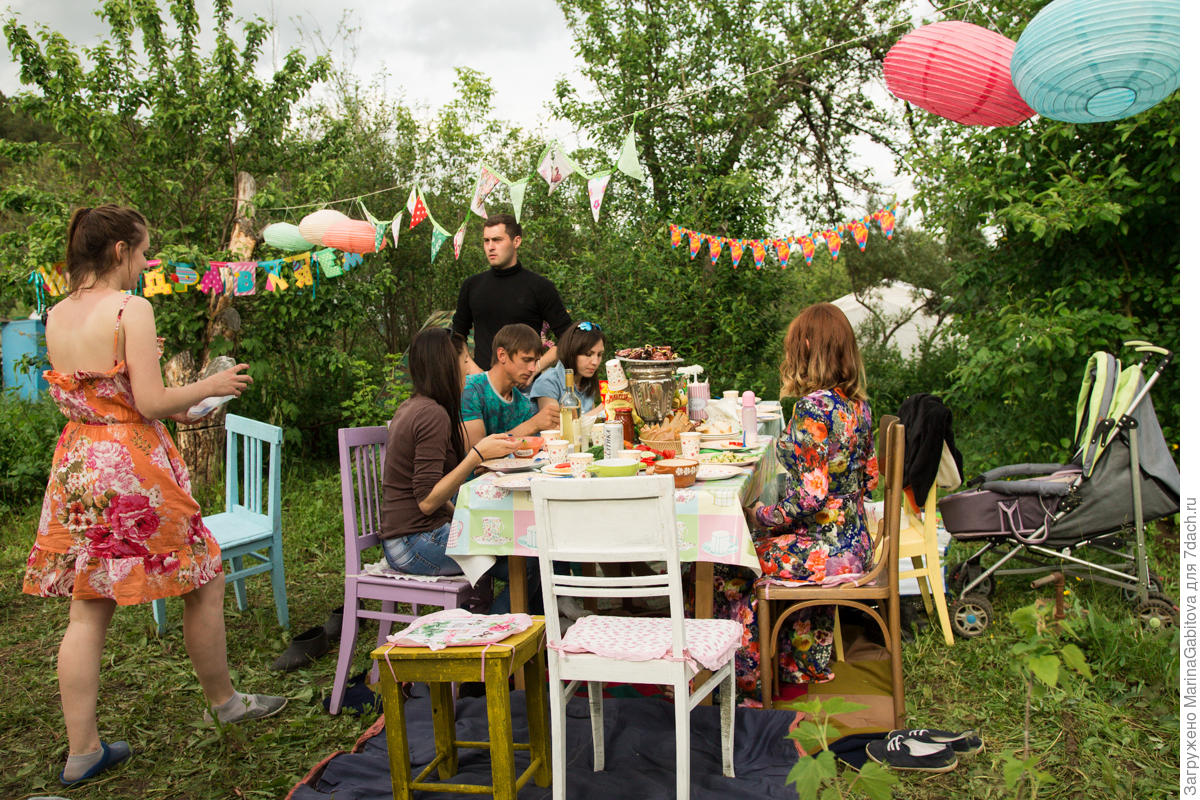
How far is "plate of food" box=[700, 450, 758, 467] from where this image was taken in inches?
121

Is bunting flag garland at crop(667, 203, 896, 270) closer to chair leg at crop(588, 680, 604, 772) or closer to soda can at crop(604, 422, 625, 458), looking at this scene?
soda can at crop(604, 422, 625, 458)

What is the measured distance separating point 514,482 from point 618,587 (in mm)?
668

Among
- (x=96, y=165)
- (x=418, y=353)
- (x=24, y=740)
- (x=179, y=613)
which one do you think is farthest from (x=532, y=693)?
(x=96, y=165)

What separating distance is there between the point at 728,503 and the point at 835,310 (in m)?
0.87

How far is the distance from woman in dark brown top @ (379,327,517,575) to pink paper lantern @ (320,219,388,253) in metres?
2.73

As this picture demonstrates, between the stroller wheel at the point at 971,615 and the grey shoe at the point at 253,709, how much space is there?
9.03ft

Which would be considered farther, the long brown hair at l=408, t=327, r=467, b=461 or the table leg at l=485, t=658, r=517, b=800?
the long brown hair at l=408, t=327, r=467, b=461

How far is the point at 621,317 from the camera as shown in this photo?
8.04 m

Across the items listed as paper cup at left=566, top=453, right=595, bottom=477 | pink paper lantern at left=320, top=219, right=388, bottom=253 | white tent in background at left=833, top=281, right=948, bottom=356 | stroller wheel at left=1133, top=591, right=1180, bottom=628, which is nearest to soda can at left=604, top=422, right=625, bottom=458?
paper cup at left=566, top=453, right=595, bottom=477

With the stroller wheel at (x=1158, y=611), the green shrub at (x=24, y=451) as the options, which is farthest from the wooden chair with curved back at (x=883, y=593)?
the green shrub at (x=24, y=451)

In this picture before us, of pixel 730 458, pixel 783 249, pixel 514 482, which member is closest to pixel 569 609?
pixel 514 482

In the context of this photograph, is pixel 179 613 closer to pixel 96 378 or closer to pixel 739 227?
pixel 96 378

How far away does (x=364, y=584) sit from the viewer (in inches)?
121

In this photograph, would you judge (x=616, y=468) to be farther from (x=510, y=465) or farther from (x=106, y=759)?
(x=106, y=759)
